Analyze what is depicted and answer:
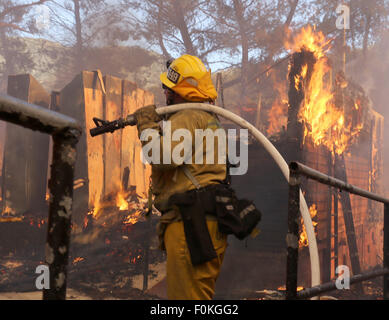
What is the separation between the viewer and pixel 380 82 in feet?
84.2

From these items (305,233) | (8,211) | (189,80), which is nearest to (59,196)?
(189,80)

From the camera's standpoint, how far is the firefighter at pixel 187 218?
2533mm

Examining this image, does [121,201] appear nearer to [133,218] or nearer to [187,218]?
[133,218]

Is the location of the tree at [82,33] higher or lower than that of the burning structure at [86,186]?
higher

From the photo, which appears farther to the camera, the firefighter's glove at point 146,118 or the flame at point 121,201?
the flame at point 121,201

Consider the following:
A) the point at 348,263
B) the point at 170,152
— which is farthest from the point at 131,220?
the point at 170,152

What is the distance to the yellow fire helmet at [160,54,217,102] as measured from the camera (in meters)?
3.00

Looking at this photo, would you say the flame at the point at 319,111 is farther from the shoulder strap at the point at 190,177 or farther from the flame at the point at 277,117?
the shoulder strap at the point at 190,177

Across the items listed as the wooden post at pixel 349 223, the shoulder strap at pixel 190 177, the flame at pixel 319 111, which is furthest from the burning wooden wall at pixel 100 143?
the shoulder strap at pixel 190 177

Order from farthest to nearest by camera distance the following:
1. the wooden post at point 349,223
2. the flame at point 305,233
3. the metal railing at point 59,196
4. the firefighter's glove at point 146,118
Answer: the wooden post at point 349,223 < the flame at point 305,233 < the firefighter's glove at point 146,118 < the metal railing at point 59,196

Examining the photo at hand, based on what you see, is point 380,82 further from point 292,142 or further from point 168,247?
point 168,247

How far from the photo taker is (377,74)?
25266 mm

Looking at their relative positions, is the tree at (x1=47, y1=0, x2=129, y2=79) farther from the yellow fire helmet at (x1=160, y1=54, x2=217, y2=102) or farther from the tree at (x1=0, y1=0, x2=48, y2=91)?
the yellow fire helmet at (x1=160, y1=54, x2=217, y2=102)
